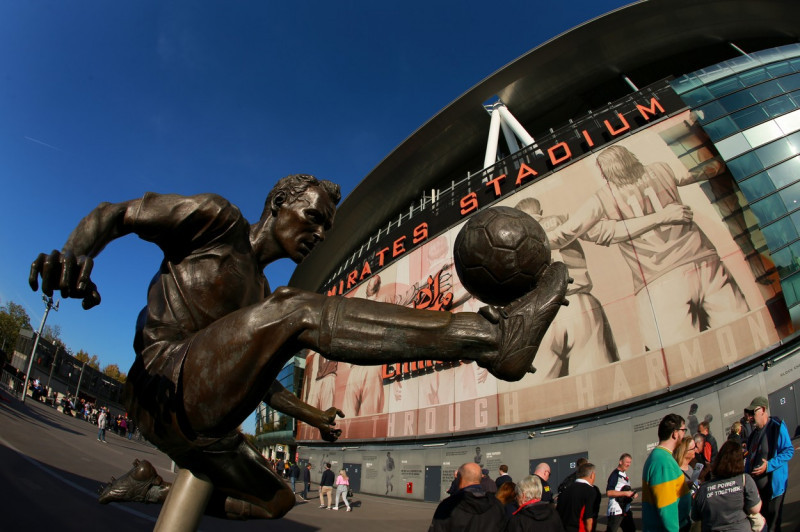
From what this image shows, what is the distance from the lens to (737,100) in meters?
17.9

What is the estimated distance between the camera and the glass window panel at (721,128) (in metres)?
16.9

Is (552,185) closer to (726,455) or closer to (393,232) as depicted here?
(393,232)

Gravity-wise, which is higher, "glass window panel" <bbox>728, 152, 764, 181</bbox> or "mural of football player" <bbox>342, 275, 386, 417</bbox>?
"glass window panel" <bbox>728, 152, 764, 181</bbox>

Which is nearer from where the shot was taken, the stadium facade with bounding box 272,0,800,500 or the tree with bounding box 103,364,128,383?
the stadium facade with bounding box 272,0,800,500

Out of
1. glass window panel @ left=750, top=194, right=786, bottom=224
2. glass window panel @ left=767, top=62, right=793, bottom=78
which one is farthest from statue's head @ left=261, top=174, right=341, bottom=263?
glass window panel @ left=767, top=62, right=793, bottom=78

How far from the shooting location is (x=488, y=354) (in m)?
1.34

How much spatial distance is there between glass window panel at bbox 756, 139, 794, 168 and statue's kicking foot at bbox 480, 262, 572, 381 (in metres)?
20.0

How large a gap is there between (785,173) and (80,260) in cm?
2123

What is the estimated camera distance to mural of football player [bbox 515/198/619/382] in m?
16.6

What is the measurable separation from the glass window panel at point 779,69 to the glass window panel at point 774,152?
4.61 m

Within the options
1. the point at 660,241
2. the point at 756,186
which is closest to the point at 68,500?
the point at 660,241

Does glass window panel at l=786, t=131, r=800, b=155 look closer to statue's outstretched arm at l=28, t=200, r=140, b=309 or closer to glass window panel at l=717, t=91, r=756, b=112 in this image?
glass window panel at l=717, t=91, r=756, b=112

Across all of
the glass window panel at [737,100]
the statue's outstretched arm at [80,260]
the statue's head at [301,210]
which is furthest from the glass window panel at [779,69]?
the statue's outstretched arm at [80,260]

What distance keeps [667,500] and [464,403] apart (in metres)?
17.8
